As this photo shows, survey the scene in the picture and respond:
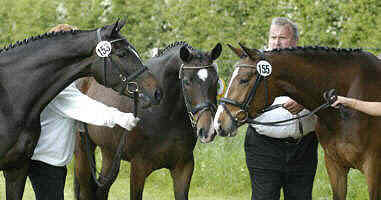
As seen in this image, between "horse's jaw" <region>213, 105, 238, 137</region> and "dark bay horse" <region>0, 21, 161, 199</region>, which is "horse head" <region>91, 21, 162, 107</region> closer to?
"dark bay horse" <region>0, 21, 161, 199</region>

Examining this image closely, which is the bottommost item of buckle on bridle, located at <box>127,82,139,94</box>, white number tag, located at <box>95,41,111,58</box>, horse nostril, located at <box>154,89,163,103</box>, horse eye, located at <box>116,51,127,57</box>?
horse nostril, located at <box>154,89,163,103</box>

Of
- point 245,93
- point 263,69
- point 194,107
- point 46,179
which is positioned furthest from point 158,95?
point 46,179

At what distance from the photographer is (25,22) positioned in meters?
11.6

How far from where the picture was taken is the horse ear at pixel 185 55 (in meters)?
4.62

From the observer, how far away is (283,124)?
4.44 m

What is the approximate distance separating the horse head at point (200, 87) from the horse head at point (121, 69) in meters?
0.50

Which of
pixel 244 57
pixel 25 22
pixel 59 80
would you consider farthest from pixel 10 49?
pixel 25 22

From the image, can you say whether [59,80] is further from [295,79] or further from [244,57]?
[295,79]

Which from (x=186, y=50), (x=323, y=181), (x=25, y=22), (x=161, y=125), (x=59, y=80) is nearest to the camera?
(x=59, y=80)

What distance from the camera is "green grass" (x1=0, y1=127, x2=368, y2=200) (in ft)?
24.4

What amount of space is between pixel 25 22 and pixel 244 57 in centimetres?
845

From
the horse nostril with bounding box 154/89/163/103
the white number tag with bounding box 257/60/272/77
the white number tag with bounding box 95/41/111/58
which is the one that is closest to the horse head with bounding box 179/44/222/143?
the horse nostril with bounding box 154/89/163/103

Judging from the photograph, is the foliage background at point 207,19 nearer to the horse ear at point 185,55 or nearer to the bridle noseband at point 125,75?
the horse ear at point 185,55

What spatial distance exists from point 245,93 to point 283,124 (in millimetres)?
530
